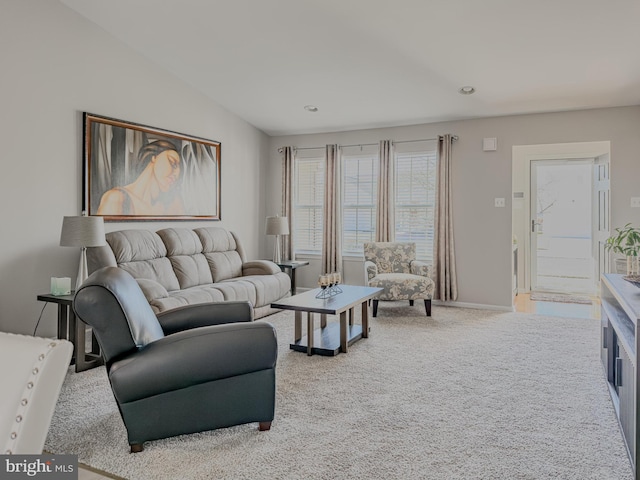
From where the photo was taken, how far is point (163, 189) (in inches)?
198

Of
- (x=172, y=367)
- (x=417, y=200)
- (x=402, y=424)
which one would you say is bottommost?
(x=402, y=424)

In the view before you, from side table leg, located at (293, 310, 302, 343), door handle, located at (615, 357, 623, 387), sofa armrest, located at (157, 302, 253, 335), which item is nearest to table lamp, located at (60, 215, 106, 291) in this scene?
sofa armrest, located at (157, 302, 253, 335)

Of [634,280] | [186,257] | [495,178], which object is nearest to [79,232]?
[186,257]

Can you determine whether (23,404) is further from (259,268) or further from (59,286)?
(259,268)

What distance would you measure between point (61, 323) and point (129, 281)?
1.65 metres

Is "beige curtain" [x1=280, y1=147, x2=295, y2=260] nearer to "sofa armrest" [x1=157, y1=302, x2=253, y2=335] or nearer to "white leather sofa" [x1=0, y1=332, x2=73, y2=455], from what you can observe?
"sofa armrest" [x1=157, y1=302, x2=253, y2=335]

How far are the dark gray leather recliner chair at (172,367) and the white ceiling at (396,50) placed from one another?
8.91ft

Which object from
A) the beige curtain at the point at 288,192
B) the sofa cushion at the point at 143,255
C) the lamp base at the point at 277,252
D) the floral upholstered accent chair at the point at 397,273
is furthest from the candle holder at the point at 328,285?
the beige curtain at the point at 288,192

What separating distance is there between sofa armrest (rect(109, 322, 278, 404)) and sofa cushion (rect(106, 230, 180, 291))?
2146 mm

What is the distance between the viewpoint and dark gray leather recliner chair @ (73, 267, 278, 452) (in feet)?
6.95

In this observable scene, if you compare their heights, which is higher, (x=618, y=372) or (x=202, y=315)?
(x=202, y=315)

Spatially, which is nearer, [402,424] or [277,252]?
[402,424]

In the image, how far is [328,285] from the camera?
4.15m

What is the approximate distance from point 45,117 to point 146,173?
3.72ft
